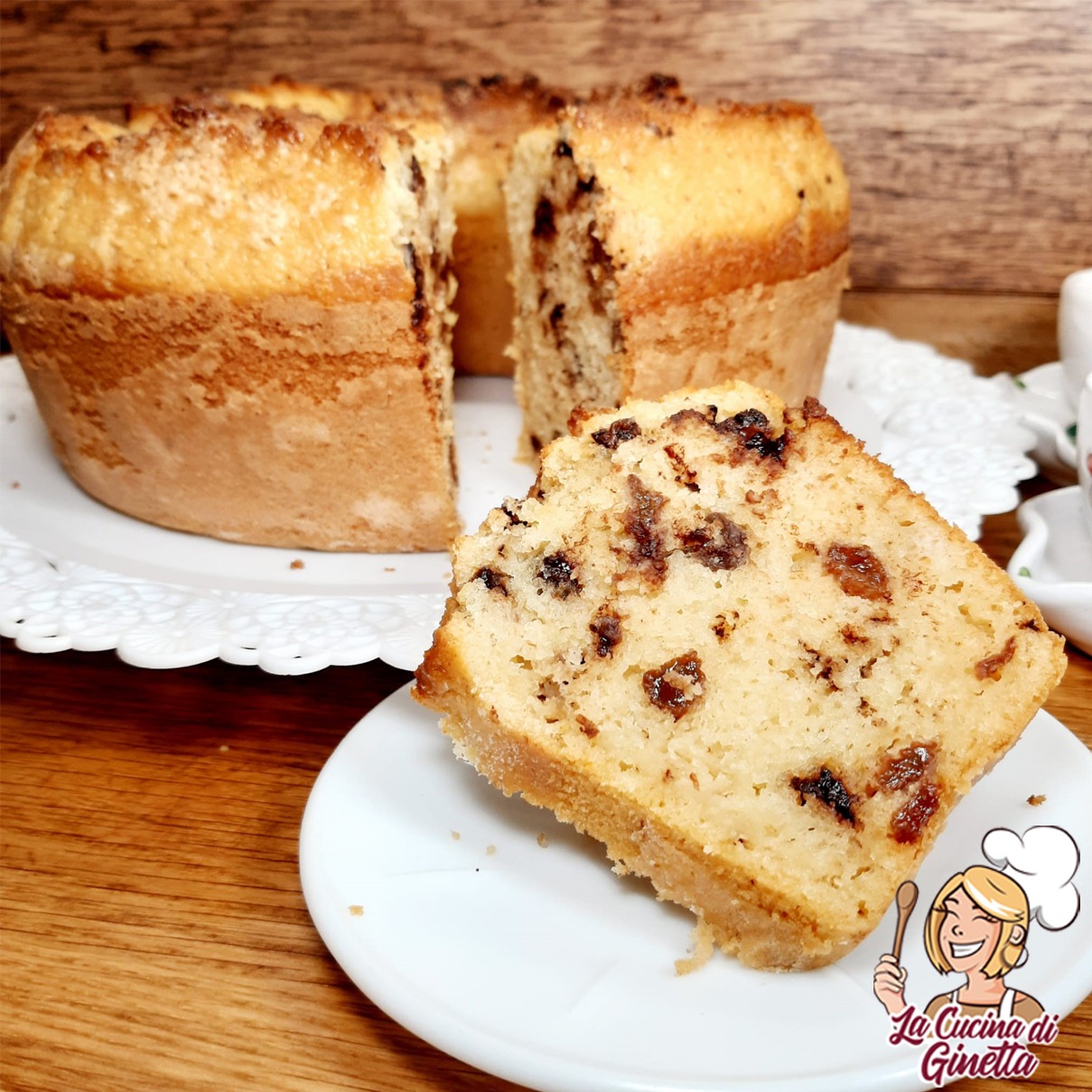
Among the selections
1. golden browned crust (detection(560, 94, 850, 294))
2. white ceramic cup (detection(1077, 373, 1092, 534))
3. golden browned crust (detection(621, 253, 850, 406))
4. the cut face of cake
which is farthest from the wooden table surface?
the cut face of cake

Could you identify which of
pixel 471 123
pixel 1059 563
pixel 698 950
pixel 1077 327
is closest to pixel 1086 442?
pixel 1059 563

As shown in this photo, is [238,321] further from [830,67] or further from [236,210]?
[830,67]

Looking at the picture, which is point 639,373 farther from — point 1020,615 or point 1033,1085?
point 1033,1085

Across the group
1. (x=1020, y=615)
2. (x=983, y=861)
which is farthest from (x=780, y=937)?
(x=1020, y=615)

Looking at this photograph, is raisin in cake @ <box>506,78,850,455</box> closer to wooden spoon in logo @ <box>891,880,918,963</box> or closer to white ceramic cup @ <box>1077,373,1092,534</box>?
white ceramic cup @ <box>1077,373,1092,534</box>

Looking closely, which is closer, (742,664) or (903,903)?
(903,903)

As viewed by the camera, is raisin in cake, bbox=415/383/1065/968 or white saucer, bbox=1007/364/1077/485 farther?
white saucer, bbox=1007/364/1077/485
